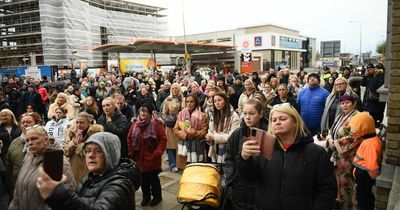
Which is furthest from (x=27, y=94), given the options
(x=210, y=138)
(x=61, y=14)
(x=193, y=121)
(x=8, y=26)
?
→ (x=8, y=26)

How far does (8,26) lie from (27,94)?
5062 cm

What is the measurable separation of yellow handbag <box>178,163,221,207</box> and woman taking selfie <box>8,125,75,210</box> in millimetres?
1262

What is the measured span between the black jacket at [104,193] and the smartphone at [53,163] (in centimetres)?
7

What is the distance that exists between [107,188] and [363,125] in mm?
3129

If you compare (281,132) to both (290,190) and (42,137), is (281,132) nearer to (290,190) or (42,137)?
(290,190)

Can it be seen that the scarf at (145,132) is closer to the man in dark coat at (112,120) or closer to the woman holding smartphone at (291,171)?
the man in dark coat at (112,120)

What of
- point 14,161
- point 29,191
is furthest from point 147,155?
point 29,191

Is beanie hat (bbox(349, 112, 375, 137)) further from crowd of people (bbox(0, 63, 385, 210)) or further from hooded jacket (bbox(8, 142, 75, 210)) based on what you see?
hooded jacket (bbox(8, 142, 75, 210))

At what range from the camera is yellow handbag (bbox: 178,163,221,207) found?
3.42 meters

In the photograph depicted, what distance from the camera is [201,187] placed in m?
3.45

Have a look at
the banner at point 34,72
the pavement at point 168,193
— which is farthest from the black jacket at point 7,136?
the banner at point 34,72

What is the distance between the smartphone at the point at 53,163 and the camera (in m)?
1.54

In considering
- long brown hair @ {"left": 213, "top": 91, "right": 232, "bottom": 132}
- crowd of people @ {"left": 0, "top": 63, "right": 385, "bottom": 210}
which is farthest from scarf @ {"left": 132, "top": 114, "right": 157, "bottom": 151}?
long brown hair @ {"left": 213, "top": 91, "right": 232, "bottom": 132}

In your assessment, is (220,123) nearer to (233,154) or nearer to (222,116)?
(222,116)
